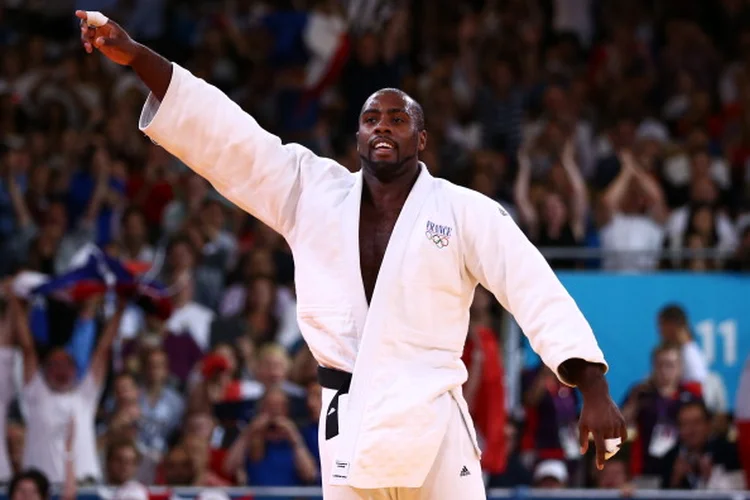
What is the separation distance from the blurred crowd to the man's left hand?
15.6ft

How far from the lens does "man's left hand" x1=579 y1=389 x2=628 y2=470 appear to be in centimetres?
489

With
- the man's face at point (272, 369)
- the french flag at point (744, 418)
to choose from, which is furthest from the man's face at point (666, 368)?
the man's face at point (272, 369)

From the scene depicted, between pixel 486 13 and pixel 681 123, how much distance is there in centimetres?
236

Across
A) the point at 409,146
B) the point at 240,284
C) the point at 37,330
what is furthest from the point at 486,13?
the point at 409,146

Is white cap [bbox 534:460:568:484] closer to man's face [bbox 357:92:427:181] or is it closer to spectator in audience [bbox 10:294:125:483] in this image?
spectator in audience [bbox 10:294:125:483]

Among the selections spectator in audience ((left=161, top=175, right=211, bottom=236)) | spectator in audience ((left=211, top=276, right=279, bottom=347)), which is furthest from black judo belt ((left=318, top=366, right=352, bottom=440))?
spectator in audience ((left=161, top=175, right=211, bottom=236))

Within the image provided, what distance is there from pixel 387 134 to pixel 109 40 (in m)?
0.97

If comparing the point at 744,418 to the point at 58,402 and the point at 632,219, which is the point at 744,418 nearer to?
the point at 632,219

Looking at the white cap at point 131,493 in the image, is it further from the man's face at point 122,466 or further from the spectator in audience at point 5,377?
the spectator in audience at point 5,377

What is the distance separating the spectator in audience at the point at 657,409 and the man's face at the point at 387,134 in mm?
5019

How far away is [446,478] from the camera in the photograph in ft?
16.8

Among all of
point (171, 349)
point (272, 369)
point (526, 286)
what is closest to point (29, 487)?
point (272, 369)

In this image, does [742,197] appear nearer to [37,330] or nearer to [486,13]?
[486,13]

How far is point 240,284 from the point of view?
11953 millimetres
